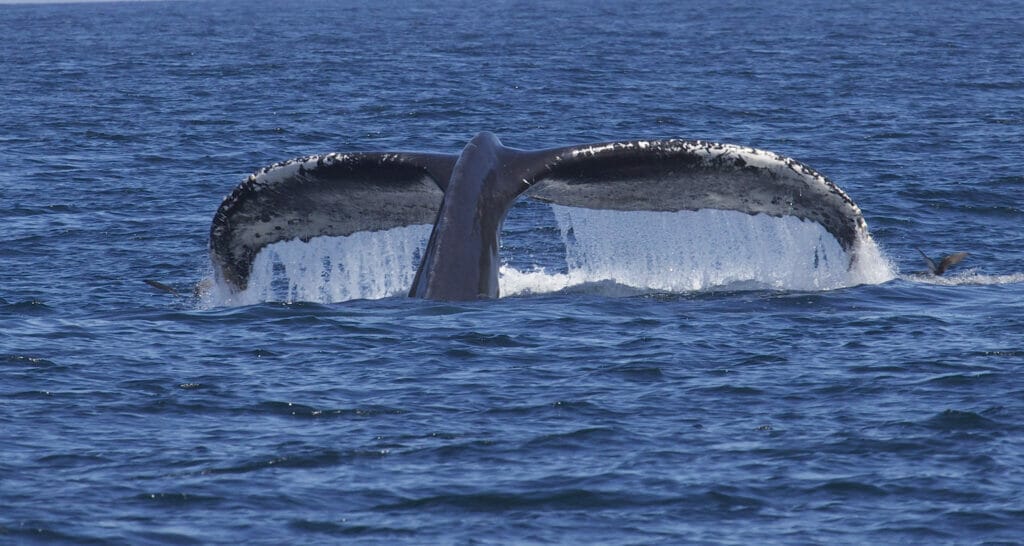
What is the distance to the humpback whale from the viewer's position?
14148 millimetres

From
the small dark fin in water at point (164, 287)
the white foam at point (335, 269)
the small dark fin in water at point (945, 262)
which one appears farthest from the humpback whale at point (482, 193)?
the small dark fin in water at point (945, 262)

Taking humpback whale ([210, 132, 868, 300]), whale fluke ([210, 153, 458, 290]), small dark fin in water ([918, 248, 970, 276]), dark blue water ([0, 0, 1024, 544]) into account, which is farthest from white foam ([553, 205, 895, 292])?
whale fluke ([210, 153, 458, 290])

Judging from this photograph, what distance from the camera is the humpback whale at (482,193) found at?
1415 centimetres

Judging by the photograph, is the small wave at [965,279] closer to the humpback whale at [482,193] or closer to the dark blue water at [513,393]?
the dark blue water at [513,393]

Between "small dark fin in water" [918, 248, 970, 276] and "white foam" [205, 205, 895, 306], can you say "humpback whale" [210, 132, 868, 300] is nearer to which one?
"white foam" [205, 205, 895, 306]

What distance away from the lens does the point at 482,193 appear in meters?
14.4

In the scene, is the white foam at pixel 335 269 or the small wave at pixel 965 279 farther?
the small wave at pixel 965 279

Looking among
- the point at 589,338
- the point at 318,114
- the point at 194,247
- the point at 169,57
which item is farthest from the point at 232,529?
the point at 169,57

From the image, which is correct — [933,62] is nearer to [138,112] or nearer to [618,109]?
[618,109]

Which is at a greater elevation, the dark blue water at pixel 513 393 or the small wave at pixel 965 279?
the small wave at pixel 965 279

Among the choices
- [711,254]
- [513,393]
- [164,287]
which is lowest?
[513,393]

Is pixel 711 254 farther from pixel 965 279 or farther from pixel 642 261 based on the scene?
pixel 965 279

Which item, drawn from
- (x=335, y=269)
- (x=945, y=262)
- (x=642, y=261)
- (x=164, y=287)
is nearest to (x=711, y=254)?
(x=642, y=261)

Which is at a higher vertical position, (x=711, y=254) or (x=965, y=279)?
(x=711, y=254)
